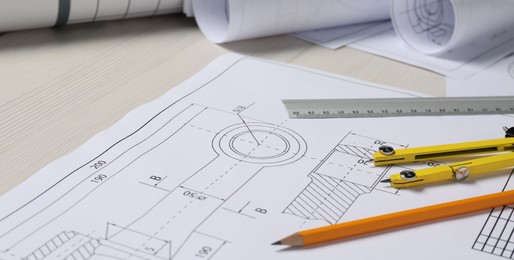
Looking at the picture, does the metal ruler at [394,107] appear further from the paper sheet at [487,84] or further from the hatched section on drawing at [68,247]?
the hatched section on drawing at [68,247]

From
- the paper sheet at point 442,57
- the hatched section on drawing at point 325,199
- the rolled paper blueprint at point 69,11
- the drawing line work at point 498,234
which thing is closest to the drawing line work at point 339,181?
the hatched section on drawing at point 325,199

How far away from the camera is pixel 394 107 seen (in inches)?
30.2

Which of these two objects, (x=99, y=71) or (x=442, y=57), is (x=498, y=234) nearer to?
(x=442, y=57)

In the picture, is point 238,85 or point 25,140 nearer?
point 25,140

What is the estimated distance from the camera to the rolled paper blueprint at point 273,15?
2.92ft

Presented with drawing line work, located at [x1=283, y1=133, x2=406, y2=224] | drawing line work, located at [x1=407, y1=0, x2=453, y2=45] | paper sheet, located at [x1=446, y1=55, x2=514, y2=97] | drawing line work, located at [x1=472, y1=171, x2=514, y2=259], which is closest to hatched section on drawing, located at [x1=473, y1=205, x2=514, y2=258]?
drawing line work, located at [x1=472, y1=171, x2=514, y2=259]

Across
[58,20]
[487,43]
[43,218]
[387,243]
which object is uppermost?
[487,43]

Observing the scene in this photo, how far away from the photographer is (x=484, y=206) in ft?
2.01

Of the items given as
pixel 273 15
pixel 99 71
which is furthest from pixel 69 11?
pixel 273 15

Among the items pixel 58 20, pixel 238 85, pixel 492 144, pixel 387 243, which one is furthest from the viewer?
pixel 58 20

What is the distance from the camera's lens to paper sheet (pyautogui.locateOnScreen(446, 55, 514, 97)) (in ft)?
2.69

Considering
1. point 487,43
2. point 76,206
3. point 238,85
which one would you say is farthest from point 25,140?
point 487,43

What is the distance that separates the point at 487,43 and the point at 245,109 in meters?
0.36

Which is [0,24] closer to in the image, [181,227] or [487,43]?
[181,227]
